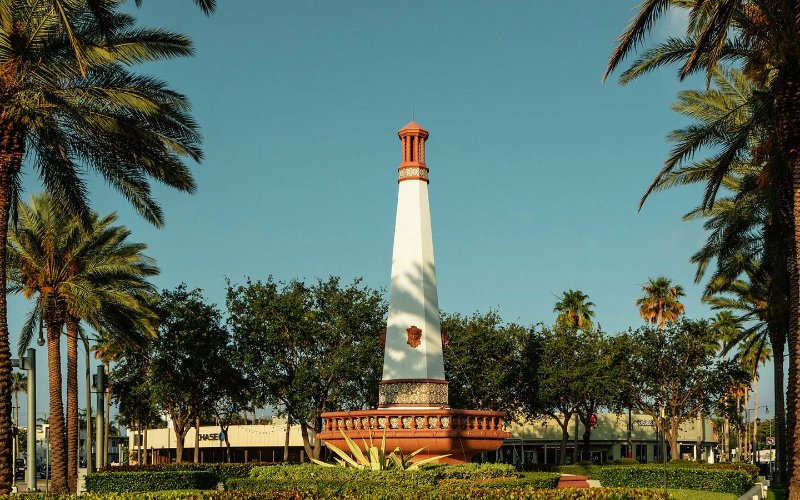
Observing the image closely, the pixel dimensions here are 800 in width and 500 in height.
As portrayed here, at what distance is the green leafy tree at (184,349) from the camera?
46594mm

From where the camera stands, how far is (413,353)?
99.2ft

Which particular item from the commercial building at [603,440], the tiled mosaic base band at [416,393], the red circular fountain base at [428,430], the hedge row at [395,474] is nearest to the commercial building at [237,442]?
the commercial building at [603,440]

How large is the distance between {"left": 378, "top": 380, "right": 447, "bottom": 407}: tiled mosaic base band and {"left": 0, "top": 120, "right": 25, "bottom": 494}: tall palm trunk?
14.0m

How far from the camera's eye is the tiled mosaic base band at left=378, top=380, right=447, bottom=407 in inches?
1180

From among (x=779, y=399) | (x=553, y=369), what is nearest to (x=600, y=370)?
(x=553, y=369)

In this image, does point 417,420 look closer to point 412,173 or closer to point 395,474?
point 395,474

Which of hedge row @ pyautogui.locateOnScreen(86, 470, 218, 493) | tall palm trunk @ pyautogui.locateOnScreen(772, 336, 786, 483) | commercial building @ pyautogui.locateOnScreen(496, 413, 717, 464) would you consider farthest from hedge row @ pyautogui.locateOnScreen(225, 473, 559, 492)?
commercial building @ pyautogui.locateOnScreen(496, 413, 717, 464)

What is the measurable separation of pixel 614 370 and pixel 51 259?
108ft

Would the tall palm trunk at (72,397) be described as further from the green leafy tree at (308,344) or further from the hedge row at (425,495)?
the hedge row at (425,495)

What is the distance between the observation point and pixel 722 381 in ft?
187

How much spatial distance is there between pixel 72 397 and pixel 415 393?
1609 centimetres

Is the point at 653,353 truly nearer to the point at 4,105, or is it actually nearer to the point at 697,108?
the point at 697,108

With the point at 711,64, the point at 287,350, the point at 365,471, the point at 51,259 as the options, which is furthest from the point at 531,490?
the point at 287,350

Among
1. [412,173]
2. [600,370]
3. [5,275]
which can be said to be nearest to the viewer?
[5,275]
